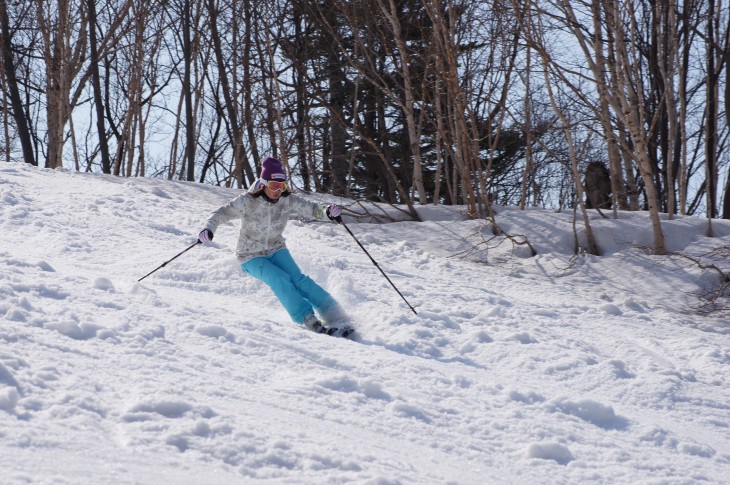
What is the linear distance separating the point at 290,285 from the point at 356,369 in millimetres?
1601

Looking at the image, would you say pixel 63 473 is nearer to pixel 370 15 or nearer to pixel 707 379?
pixel 707 379

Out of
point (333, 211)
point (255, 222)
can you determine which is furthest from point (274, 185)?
point (333, 211)

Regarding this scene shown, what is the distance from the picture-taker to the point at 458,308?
6.07 m

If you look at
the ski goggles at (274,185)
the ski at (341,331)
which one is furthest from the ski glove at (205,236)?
the ski at (341,331)

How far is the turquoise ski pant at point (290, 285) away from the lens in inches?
215

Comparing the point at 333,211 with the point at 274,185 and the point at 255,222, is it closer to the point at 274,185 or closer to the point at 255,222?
the point at 274,185

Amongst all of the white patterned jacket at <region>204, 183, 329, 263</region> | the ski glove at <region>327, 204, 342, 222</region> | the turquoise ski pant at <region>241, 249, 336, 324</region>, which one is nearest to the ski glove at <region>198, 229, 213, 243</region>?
the white patterned jacket at <region>204, 183, 329, 263</region>

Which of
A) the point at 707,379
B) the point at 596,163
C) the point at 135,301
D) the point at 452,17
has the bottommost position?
the point at 707,379

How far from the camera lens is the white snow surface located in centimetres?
278

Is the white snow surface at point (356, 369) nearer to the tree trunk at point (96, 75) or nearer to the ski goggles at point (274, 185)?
the ski goggles at point (274, 185)

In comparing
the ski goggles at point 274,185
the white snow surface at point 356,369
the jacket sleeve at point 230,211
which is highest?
the ski goggles at point 274,185

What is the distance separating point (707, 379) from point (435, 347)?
176cm

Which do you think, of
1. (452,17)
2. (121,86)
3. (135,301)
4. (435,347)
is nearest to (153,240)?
(135,301)

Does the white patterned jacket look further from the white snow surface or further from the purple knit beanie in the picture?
the white snow surface
